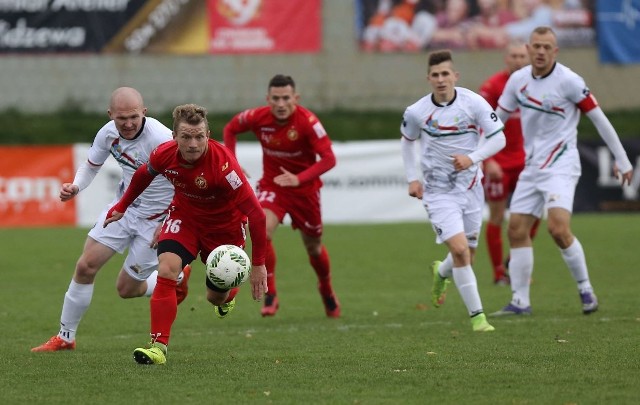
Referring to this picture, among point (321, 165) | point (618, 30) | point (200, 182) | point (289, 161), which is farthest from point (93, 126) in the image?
point (200, 182)

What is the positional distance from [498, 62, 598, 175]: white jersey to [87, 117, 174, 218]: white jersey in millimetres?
3404

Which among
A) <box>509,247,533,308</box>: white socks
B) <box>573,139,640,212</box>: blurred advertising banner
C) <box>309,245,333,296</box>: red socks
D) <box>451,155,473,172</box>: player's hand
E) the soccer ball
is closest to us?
the soccer ball

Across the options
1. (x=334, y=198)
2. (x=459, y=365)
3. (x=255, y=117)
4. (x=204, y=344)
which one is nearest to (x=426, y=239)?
(x=334, y=198)

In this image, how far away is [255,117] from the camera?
11.1 m

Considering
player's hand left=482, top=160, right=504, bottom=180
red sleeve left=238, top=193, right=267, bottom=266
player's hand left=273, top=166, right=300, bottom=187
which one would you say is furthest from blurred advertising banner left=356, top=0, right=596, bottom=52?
red sleeve left=238, top=193, right=267, bottom=266

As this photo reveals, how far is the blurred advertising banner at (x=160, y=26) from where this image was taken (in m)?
23.5

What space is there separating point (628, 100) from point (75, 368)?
19.9m

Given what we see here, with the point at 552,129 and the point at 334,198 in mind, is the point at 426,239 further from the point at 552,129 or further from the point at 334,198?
the point at 552,129

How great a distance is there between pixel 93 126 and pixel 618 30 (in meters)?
11.1

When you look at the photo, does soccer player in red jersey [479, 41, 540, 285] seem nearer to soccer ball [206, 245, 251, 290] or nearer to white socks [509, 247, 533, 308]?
white socks [509, 247, 533, 308]

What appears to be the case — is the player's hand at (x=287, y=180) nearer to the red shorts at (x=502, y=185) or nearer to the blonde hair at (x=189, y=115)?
the blonde hair at (x=189, y=115)

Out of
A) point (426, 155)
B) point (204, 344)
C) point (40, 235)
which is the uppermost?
point (426, 155)

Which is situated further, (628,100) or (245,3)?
(628,100)

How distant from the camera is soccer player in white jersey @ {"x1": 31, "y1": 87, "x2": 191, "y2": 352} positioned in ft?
27.6
